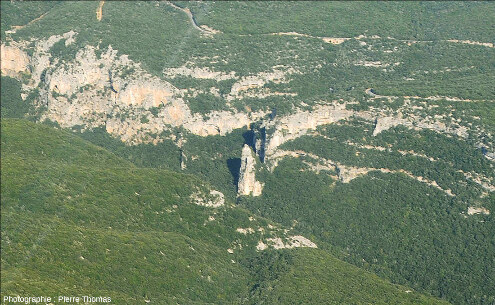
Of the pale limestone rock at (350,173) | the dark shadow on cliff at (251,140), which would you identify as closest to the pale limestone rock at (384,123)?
the pale limestone rock at (350,173)

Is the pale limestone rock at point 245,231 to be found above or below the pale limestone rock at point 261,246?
above

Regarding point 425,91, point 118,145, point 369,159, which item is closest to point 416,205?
point 369,159

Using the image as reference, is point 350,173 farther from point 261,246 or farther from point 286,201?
point 261,246

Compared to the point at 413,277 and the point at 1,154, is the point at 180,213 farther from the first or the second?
the point at 413,277

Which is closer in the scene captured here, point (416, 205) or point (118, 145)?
point (416, 205)

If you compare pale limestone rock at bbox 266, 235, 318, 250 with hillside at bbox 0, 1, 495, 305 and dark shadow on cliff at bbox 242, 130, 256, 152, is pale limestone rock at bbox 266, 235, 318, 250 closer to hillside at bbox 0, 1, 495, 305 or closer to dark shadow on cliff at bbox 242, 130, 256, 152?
hillside at bbox 0, 1, 495, 305

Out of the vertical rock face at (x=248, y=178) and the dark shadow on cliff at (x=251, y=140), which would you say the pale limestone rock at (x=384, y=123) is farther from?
the dark shadow on cliff at (x=251, y=140)

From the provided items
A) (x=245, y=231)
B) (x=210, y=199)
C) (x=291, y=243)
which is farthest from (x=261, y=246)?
(x=210, y=199)
